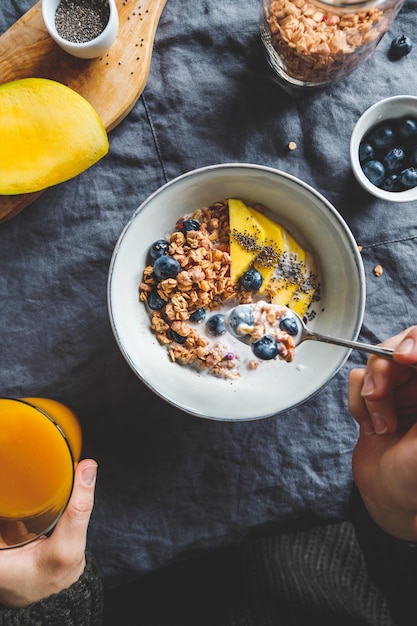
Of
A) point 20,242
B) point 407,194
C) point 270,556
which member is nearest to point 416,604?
point 270,556

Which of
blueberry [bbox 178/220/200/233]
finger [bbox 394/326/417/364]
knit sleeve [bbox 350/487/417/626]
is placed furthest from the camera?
knit sleeve [bbox 350/487/417/626]

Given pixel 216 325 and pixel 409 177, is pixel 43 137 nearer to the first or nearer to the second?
pixel 216 325

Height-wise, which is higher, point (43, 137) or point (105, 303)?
point (43, 137)

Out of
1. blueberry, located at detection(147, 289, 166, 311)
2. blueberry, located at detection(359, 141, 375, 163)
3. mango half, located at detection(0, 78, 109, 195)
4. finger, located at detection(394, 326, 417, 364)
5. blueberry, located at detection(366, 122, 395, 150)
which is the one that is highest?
mango half, located at detection(0, 78, 109, 195)

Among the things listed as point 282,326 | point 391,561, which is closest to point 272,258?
point 282,326

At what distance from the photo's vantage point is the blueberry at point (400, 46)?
1104 mm

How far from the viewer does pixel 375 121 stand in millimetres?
1077

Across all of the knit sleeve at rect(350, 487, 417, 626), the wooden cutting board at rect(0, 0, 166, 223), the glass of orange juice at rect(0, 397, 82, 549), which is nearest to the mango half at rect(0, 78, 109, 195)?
the wooden cutting board at rect(0, 0, 166, 223)

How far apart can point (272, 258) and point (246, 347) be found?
17 cm

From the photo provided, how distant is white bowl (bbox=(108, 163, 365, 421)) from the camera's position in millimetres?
962

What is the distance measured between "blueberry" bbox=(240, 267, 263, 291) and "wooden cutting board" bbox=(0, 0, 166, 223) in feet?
1.24

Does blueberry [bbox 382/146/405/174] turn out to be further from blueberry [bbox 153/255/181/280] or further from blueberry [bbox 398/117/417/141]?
blueberry [bbox 153/255/181/280]

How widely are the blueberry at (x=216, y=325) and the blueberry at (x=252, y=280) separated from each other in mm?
71

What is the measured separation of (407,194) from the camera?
1062mm
